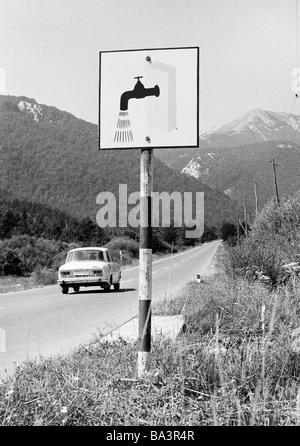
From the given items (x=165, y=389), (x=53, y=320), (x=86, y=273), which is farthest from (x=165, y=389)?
(x=86, y=273)

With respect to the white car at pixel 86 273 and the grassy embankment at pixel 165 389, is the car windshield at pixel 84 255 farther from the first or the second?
the grassy embankment at pixel 165 389

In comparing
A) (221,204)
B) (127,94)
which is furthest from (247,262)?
(221,204)

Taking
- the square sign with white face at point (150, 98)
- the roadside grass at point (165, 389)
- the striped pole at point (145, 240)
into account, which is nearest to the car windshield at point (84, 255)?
the roadside grass at point (165, 389)

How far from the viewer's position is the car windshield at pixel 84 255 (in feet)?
67.3

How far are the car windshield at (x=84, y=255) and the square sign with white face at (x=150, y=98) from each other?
1571 centimetres

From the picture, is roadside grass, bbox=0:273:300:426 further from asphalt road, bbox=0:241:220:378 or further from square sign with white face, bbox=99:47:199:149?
square sign with white face, bbox=99:47:199:149

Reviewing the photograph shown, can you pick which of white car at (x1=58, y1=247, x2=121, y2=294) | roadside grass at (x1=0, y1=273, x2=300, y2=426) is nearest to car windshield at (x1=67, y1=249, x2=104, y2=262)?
white car at (x1=58, y1=247, x2=121, y2=294)

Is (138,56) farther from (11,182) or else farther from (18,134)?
(18,134)

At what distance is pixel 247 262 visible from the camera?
48.6ft

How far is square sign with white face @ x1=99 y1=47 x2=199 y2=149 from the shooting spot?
4773 mm

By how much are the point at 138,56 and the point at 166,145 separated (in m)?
0.72

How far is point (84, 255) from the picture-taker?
68.0 feet

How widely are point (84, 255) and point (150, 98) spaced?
637 inches

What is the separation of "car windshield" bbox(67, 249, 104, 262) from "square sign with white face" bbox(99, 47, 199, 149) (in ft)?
51.5
